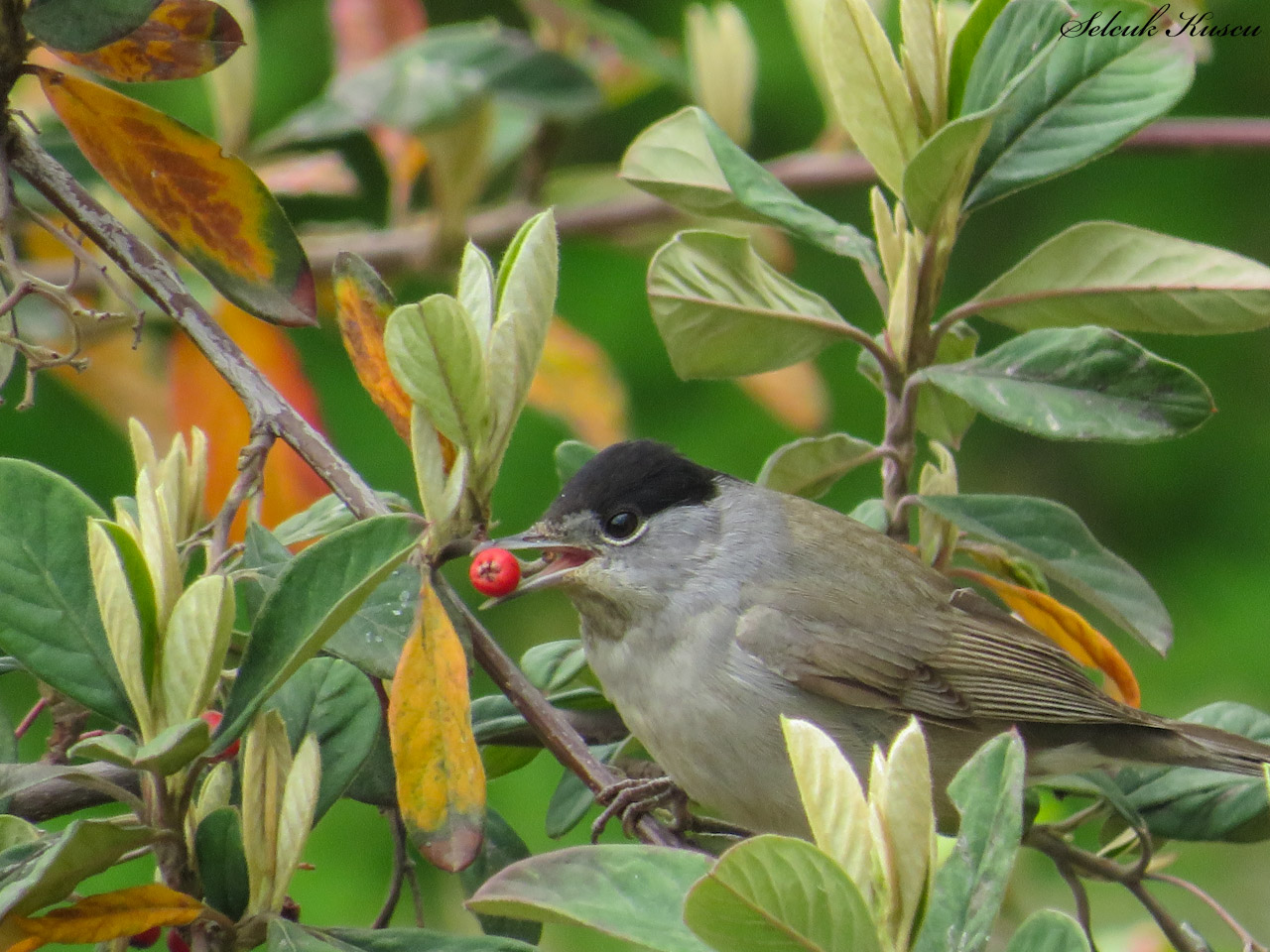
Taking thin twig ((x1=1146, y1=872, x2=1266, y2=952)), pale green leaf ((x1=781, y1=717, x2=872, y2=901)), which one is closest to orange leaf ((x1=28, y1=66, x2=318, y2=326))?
pale green leaf ((x1=781, y1=717, x2=872, y2=901))

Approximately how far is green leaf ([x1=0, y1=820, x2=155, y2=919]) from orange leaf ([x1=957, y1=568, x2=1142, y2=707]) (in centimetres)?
135

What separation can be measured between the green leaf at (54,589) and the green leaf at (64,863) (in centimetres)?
14

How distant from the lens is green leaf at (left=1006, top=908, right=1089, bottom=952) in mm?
1179

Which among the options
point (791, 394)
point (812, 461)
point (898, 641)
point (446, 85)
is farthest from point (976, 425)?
point (812, 461)

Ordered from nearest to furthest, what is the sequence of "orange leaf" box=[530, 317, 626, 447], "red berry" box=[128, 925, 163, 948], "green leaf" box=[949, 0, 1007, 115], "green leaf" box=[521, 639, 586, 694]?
"red berry" box=[128, 925, 163, 948]
"green leaf" box=[949, 0, 1007, 115]
"green leaf" box=[521, 639, 586, 694]
"orange leaf" box=[530, 317, 626, 447]

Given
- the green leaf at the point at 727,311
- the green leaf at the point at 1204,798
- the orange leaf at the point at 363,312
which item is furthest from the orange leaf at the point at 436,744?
the green leaf at the point at 1204,798

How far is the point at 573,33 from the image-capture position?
11.2 feet

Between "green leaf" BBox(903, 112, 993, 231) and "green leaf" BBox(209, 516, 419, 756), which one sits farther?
"green leaf" BBox(903, 112, 993, 231)

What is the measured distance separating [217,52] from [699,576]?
4.67 feet

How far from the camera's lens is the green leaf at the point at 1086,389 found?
1851 mm

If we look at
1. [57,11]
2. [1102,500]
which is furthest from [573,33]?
[1102,500]

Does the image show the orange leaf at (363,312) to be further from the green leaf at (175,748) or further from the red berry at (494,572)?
the green leaf at (175,748)

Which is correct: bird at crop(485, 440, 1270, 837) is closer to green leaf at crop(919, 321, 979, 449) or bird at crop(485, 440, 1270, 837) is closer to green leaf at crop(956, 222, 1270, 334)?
green leaf at crop(919, 321, 979, 449)

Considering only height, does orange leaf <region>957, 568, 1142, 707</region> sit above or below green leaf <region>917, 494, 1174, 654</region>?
below
